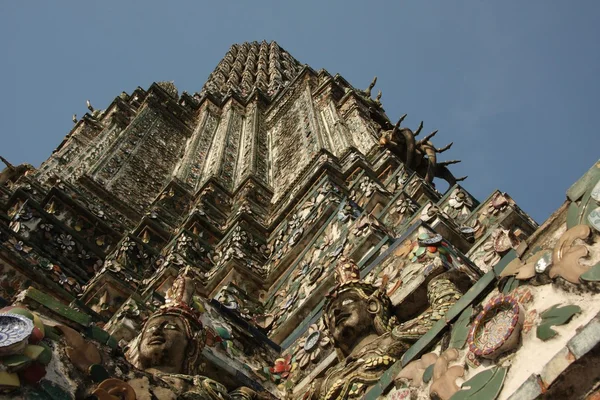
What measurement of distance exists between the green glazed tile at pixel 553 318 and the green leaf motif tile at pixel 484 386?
18 centimetres

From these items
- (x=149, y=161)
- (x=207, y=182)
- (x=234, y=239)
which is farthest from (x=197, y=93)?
(x=234, y=239)

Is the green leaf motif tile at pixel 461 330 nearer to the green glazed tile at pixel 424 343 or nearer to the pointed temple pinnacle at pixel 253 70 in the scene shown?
the green glazed tile at pixel 424 343

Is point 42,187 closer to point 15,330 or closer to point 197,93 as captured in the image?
point 15,330

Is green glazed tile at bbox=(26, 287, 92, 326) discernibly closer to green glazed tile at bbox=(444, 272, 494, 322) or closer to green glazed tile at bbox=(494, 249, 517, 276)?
green glazed tile at bbox=(444, 272, 494, 322)

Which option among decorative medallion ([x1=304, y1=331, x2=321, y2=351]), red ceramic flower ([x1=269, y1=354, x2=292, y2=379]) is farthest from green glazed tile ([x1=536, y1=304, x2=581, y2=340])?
red ceramic flower ([x1=269, y1=354, x2=292, y2=379])

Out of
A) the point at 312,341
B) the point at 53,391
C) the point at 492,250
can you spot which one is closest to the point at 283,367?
the point at 312,341

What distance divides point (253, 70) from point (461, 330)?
877 inches

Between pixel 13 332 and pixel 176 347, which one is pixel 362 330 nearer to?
pixel 176 347

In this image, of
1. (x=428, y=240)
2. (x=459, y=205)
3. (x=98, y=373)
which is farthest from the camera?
(x=459, y=205)

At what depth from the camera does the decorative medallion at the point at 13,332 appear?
8.32 ft

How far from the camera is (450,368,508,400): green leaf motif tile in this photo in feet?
7.92

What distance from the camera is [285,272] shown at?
6.62 meters

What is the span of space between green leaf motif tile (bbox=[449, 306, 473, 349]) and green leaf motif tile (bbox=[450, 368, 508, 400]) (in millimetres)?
222

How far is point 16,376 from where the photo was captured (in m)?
2.49
